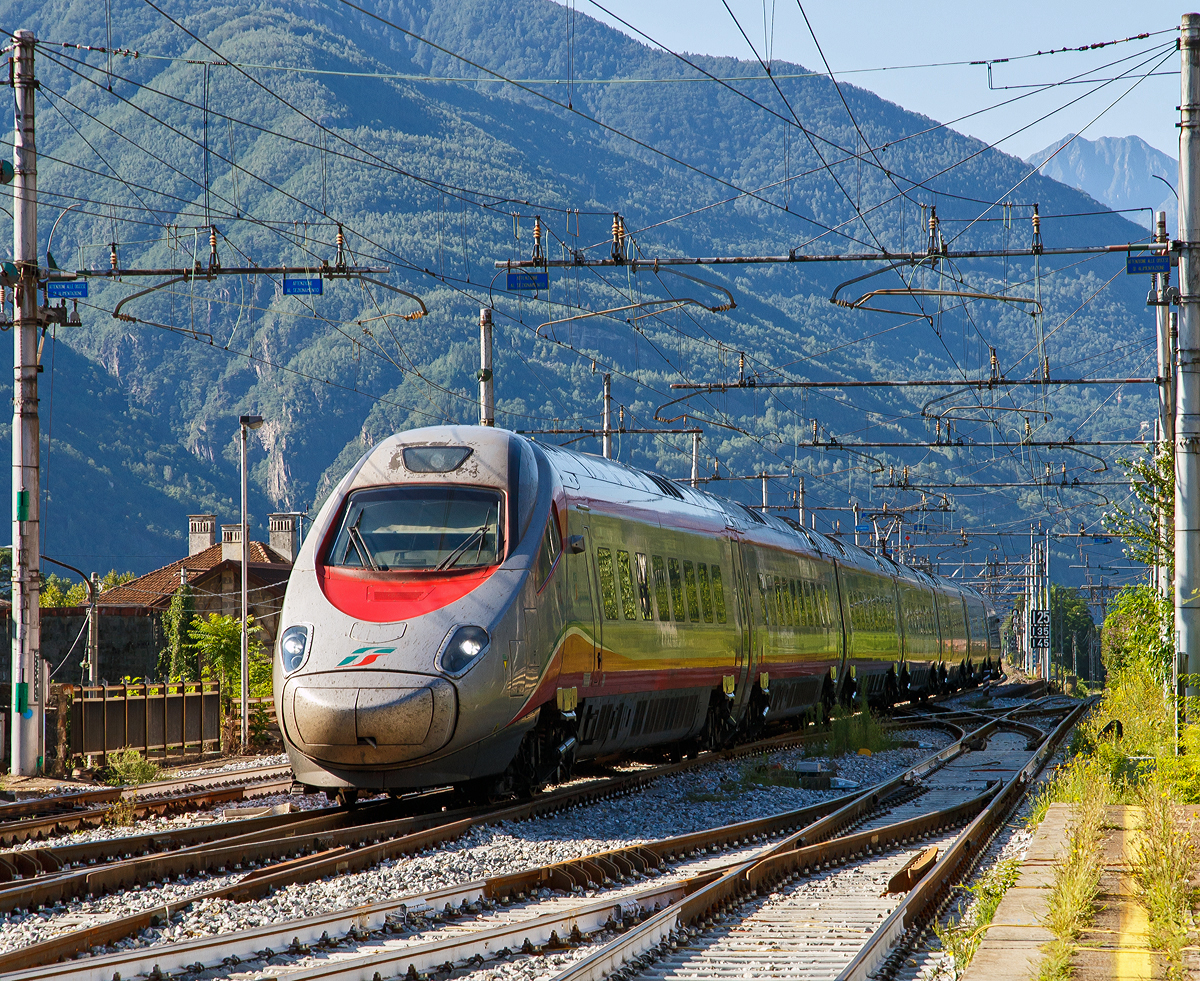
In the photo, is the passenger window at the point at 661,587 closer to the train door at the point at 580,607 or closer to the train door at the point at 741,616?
the train door at the point at 580,607

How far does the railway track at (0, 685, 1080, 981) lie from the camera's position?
22.8 feet

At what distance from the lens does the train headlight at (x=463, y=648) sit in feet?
38.0

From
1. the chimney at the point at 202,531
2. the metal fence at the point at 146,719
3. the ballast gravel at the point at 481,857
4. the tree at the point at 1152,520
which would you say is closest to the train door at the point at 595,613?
the ballast gravel at the point at 481,857

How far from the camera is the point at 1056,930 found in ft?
21.8

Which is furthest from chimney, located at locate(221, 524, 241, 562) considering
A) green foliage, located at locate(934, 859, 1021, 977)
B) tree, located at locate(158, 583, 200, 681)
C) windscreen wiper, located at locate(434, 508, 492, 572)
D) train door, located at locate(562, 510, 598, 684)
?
green foliage, located at locate(934, 859, 1021, 977)

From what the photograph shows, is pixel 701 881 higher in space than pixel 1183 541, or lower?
lower

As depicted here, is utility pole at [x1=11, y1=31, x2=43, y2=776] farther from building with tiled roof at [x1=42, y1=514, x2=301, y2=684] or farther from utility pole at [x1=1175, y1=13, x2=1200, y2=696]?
building with tiled roof at [x1=42, y1=514, x2=301, y2=684]

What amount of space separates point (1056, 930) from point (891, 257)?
11.4 m

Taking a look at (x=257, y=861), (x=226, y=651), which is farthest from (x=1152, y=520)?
(x=226, y=651)

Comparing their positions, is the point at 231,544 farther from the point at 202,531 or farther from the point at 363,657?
the point at 363,657

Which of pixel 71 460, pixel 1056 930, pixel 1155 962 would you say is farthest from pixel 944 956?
pixel 71 460

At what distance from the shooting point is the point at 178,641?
175 ft

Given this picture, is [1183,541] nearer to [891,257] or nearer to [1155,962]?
[891,257]

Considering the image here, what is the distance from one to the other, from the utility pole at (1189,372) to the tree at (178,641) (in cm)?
3970
